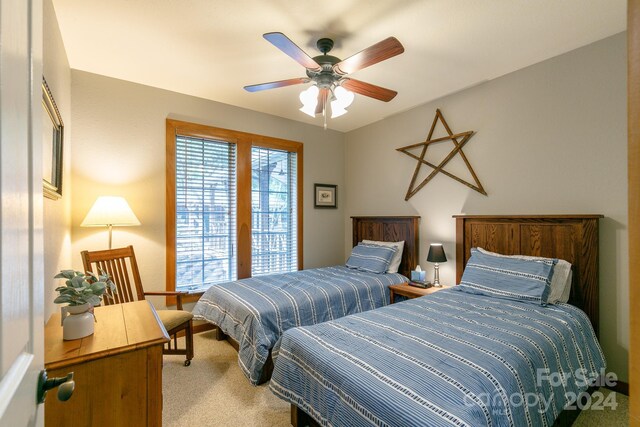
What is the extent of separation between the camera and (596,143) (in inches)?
92.5

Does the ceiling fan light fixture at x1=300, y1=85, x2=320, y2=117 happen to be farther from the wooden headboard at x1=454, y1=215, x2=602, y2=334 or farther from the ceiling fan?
the wooden headboard at x1=454, y1=215, x2=602, y2=334

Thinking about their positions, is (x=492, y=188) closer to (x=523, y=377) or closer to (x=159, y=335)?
(x=523, y=377)

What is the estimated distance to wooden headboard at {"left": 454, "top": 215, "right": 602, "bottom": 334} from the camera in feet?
7.55

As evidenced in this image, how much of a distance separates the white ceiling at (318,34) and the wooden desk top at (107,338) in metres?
1.97

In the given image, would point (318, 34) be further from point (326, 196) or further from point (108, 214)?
point (326, 196)

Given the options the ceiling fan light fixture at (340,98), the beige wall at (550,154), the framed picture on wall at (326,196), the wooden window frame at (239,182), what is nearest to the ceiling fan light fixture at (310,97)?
the ceiling fan light fixture at (340,98)

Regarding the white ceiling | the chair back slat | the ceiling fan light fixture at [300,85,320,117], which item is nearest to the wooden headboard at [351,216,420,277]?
the white ceiling

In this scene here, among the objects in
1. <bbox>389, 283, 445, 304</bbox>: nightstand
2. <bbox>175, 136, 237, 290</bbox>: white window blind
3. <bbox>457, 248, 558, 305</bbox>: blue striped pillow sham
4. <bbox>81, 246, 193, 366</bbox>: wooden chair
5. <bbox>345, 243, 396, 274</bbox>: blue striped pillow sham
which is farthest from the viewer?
<bbox>345, 243, 396, 274</bbox>: blue striped pillow sham

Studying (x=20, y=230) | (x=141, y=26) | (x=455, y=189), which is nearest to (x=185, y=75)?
(x=141, y=26)

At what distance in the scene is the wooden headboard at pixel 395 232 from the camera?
3699 millimetres

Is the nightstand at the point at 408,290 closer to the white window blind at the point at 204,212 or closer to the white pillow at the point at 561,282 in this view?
the white pillow at the point at 561,282

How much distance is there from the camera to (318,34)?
7.32 ft

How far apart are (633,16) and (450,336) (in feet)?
5.38

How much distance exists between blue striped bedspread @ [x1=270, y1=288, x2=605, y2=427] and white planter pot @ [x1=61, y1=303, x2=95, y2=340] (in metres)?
1.03
